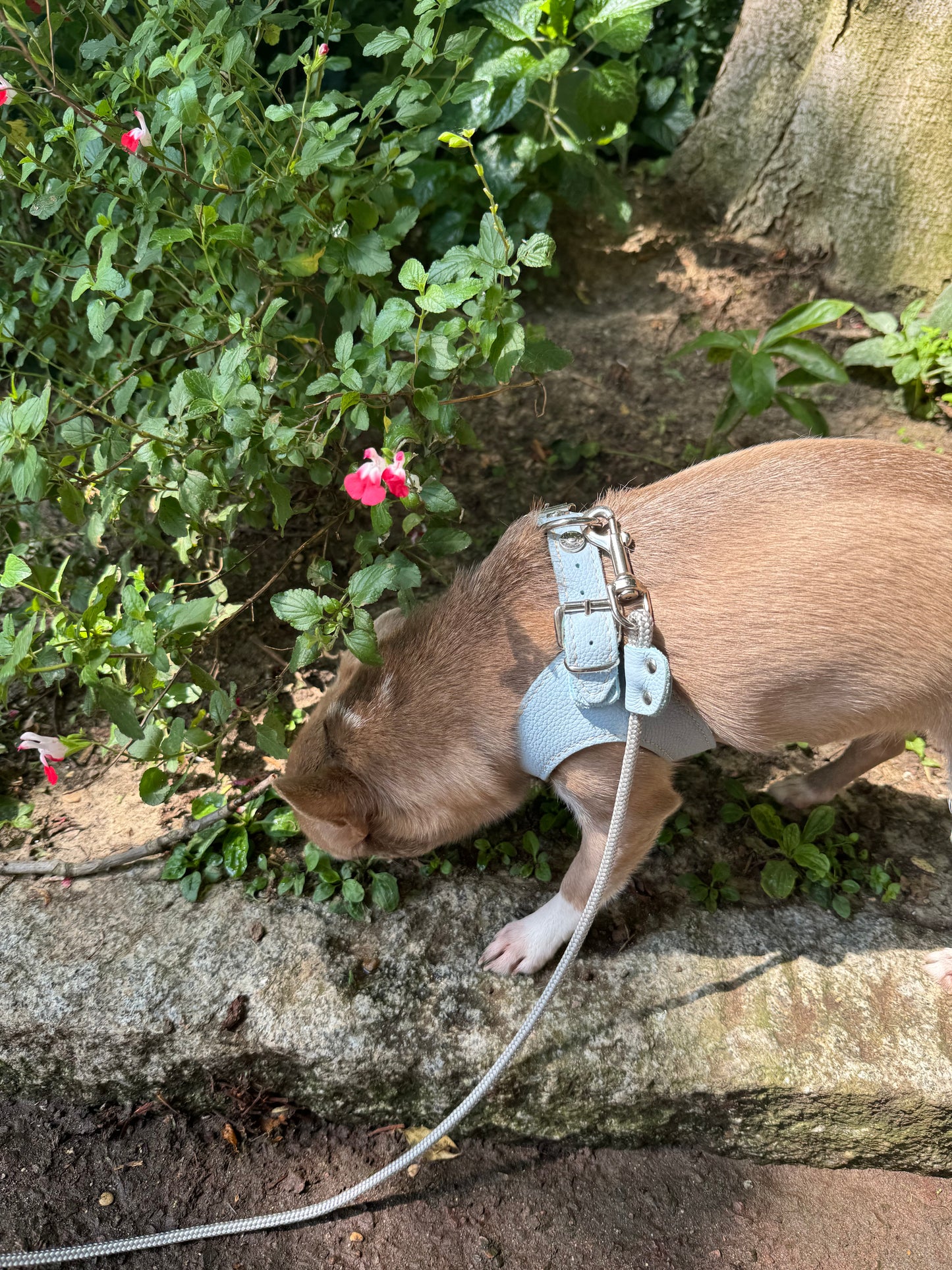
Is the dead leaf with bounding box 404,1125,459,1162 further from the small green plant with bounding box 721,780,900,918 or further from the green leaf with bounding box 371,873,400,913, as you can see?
the small green plant with bounding box 721,780,900,918

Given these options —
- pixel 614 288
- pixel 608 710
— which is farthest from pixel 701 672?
pixel 614 288

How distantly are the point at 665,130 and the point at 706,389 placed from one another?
1.68m

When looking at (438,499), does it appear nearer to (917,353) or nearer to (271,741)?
(271,741)

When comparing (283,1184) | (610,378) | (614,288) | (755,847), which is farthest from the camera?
(614,288)

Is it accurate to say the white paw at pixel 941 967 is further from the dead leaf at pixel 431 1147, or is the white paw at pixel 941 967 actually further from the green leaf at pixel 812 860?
the dead leaf at pixel 431 1147

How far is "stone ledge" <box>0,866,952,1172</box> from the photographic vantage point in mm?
2482

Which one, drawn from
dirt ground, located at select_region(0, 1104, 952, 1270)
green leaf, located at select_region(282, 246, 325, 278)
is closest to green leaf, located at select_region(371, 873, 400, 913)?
dirt ground, located at select_region(0, 1104, 952, 1270)

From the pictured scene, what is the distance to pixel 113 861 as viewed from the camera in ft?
9.38

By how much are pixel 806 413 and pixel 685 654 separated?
203 cm

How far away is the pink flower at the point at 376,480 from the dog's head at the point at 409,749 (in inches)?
25.5

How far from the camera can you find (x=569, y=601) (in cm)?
224

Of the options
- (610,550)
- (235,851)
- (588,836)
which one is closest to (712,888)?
(588,836)

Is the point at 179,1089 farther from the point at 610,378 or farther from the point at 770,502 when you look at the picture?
the point at 610,378

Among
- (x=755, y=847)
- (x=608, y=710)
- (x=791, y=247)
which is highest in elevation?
(x=791, y=247)
